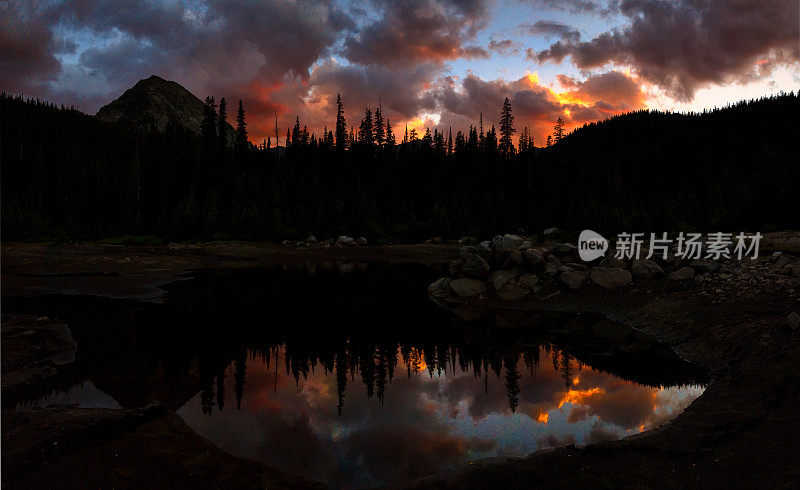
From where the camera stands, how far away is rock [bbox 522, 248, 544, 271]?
2022cm

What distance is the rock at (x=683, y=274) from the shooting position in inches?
644

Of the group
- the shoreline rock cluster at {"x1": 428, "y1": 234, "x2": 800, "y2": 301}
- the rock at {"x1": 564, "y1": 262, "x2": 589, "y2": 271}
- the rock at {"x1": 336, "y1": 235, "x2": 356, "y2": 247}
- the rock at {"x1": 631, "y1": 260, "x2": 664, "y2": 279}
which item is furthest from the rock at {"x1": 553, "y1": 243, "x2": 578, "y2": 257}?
the rock at {"x1": 336, "y1": 235, "x2": 356, "y2": 247}

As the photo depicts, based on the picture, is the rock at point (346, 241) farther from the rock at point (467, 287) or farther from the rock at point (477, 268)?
the rock at point (467, 287)

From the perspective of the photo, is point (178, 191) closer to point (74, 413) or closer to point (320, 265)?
point (320, 265)

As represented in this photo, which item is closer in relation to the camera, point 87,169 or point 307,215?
point 307,215

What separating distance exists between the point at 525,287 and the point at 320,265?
23.0 m

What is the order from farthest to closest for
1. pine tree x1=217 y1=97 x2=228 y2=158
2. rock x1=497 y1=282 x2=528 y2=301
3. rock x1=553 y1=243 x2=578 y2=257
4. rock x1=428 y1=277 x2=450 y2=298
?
pine tree x1=217 y1=97 x2=228 y2=158, rock x1=428 y1=277 x2=450 y2=298, rock x1=553 y1=243 x2=578 y2=257, rock x1=497 y1=282 x2=528 y2=301

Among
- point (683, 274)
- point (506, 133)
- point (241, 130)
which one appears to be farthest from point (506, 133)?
point (683, 274)

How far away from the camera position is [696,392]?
29.6ft

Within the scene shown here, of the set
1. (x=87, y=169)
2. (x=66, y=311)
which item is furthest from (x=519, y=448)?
(x=87, y=169)

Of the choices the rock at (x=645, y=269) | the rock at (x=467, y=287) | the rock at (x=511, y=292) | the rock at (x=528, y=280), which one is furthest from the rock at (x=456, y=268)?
the rock at (x=645, y=269)

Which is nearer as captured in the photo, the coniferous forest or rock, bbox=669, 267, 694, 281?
rock, bbox=669, 267, 694, 281

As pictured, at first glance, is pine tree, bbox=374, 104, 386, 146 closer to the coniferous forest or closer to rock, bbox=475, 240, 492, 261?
the coniferous forest

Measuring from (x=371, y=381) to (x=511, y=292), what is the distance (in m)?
11.0
